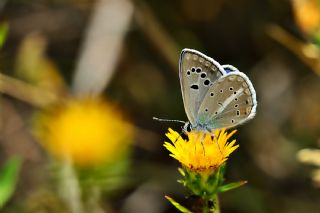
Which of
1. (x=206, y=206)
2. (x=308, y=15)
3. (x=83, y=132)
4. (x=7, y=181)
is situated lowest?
(x=7, y=181)

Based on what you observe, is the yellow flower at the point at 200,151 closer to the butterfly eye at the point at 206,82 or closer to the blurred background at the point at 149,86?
the butterfly eye at the point at 206,82

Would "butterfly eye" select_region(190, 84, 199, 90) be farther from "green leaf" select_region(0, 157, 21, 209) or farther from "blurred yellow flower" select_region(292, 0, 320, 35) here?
"blurred yellow flower" select_region(292, 0, 320, 35)

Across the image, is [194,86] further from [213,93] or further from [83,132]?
[83,132]

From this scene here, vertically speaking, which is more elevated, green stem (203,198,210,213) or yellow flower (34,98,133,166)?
green stem (203,198,210,213)

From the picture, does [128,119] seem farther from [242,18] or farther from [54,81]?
[242,18]

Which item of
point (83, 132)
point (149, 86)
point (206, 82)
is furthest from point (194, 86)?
point (149, 86)

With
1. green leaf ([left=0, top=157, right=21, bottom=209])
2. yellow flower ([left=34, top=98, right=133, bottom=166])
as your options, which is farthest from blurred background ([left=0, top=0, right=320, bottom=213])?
green leaf ([left=0, top=157, right=21, bottom=209])
